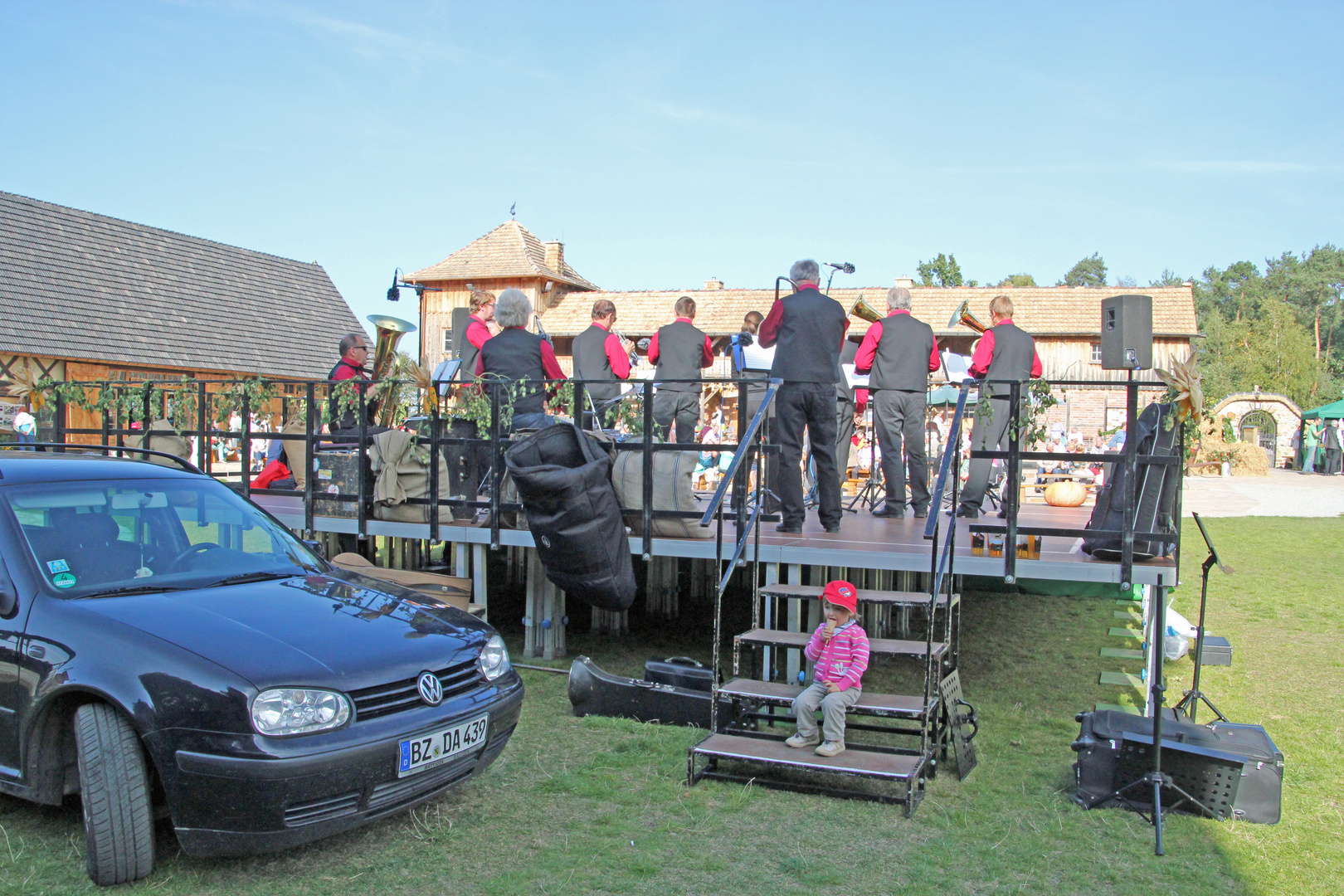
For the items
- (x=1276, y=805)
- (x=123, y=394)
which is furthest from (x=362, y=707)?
(x=123, y=394)

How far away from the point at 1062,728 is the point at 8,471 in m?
6.00

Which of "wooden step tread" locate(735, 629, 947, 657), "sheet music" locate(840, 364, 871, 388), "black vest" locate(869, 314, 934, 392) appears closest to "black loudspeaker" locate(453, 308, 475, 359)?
"sheet music" locate(840, 364, 871, 388)

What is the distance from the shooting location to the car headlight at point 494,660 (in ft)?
15.4

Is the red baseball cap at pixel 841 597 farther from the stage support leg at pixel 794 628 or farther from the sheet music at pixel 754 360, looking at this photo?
the sheet music at pixel 754 360

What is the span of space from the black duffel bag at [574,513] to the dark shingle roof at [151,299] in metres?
28.1

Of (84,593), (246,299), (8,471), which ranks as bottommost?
(84,593)

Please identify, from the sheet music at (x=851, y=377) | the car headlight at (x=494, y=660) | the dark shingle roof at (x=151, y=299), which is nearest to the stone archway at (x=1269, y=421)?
the sheet music at (x=851, y=377)

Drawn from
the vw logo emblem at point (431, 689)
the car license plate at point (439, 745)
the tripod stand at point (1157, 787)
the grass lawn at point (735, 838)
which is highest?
the vw logo emblem at point (431, 689)

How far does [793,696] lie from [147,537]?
3325 millimetres

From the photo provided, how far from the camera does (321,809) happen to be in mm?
3824

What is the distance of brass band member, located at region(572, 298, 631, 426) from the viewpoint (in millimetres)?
8742

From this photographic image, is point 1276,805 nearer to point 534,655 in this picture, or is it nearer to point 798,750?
point 798,750

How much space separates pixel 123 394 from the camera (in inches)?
409

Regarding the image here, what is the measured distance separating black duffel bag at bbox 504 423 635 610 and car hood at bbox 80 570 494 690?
1.73 metres
